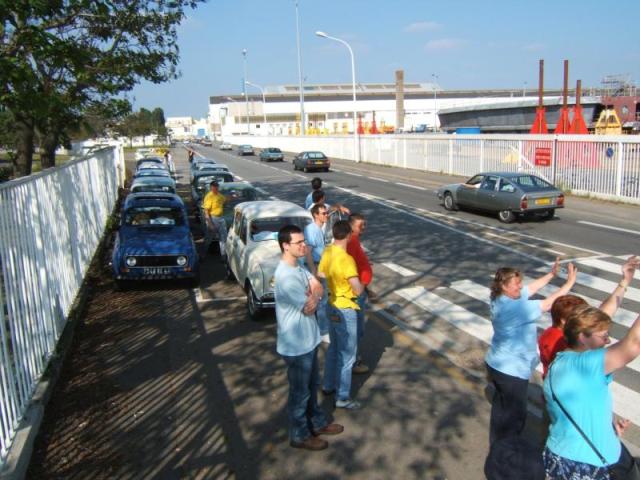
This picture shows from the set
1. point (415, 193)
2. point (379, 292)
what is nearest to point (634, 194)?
point (415, 193)

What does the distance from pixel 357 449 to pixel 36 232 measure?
454 centimetres

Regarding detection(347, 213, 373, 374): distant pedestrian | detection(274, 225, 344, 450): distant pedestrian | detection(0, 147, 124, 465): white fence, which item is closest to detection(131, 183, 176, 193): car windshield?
detection(0, 147, 124, 465): white fence

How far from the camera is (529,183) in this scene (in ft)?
57.9

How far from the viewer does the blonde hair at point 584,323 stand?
3.29 metres

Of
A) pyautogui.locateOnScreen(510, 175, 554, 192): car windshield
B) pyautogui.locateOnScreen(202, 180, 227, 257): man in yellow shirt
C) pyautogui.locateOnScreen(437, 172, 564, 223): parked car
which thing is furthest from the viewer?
pyautogui.locateOnScreen(510, 175, 554, 192): car windshield

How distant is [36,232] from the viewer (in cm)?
674

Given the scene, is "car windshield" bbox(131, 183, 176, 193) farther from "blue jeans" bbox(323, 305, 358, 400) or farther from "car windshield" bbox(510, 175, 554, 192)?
"blue jeans" bbox(323, 305, 358, 400)

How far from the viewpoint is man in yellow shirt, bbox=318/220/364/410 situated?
18.1 feet

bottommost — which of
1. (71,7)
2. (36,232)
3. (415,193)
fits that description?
(415,193)

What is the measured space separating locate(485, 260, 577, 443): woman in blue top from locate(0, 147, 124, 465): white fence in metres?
4.00

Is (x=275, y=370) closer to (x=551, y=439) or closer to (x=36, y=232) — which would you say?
(x=36, y=232)

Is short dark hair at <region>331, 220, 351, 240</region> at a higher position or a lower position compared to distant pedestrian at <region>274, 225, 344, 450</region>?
higher

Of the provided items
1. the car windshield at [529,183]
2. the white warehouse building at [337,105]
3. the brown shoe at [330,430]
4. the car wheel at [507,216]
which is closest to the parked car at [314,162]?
the car windshield at [529,183]

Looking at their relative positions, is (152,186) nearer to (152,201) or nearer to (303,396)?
(152,201)
